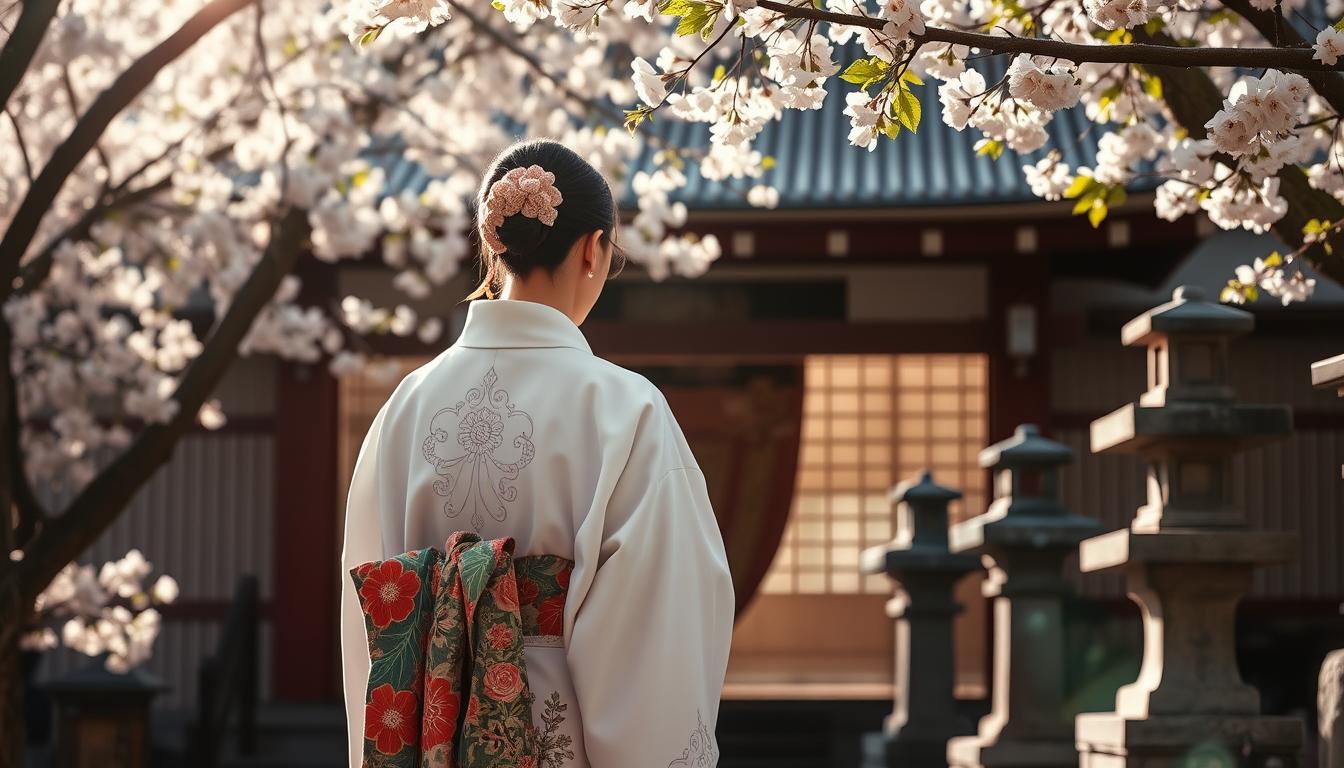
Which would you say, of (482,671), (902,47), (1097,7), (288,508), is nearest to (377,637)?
(482,671)

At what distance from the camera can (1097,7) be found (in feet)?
8.64

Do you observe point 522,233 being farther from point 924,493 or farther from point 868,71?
point 924,493

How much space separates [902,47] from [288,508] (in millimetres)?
8487

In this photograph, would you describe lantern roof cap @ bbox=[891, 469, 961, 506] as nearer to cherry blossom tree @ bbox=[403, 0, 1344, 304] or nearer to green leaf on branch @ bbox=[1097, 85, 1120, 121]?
cherry blossom tree @ bbox=[403, 0, 1344, 304]

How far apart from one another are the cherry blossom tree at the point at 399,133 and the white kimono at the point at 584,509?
457mm

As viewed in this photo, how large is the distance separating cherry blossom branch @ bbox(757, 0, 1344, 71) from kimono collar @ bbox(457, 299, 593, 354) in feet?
2.13

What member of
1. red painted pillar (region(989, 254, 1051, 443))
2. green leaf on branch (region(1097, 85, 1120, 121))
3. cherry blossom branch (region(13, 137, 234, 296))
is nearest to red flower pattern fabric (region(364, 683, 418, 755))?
green leaf on branch (region(1097, 85, 1120, 121))

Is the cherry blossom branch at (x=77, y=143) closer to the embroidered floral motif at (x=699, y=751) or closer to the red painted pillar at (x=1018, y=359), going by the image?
the embroidered floral motif at (x=699, y=751)

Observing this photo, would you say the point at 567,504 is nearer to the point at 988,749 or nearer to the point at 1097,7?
the point at 1097,7

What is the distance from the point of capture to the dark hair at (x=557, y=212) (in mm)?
2832

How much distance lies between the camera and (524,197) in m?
2.79

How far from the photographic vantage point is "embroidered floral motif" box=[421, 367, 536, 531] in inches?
111

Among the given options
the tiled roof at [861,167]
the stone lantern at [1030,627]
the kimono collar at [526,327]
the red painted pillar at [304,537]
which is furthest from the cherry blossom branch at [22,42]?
the red painted pillar at [304,537]

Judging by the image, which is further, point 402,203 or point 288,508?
point 288,508
